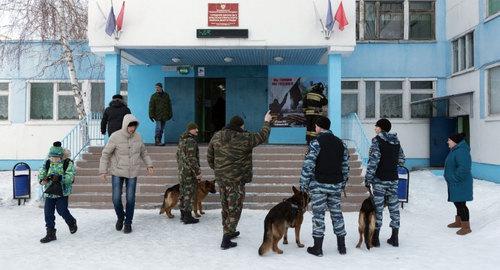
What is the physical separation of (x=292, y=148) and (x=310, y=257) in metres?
5.24

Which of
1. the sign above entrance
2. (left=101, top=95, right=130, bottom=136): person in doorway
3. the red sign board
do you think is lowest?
(left=101, top=95, right=130, bottom=136): person in doorway

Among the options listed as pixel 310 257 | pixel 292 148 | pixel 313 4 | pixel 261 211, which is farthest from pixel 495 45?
pixel 310 257

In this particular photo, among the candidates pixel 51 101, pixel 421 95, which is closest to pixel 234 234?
pixel 421 95

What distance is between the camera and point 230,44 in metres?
9.54

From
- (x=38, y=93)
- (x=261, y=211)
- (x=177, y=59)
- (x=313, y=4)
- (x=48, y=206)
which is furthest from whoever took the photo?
(x=38, y=93)

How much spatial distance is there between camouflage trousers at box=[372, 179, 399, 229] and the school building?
443 cm

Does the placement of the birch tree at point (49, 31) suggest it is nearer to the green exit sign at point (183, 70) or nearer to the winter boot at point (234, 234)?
the green exit sign at point (183, 70)

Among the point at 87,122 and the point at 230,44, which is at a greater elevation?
the point at 230,44

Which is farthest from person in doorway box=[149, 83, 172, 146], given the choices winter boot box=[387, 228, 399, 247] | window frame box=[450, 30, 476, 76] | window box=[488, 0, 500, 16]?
window box=[488, 0, 500, 16]

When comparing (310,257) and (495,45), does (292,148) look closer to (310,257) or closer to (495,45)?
(310,257)

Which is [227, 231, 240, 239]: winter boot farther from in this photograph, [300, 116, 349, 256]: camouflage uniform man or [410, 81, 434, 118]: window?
[410, 81, 434, 118]: window

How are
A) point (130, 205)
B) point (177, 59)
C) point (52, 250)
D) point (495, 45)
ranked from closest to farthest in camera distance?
1. point (52, 250)
2. point (130, 205)
3. point (495, 45)
4. point (177, 59)

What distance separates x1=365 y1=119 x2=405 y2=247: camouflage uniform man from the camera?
530 centimetres

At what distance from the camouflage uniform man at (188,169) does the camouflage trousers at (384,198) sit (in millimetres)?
2796
